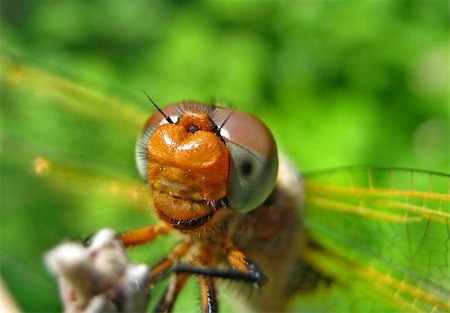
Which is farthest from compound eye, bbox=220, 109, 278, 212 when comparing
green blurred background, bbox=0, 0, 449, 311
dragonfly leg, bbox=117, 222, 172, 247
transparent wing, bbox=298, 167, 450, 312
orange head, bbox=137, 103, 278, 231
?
green blurred background, bbox=0, 0, 449, 311

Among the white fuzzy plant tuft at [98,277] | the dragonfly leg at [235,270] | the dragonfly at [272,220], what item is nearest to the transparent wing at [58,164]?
the dragonfly at [272,220]

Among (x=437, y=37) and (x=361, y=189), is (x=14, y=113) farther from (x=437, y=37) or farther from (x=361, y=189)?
(x=437, y=37)

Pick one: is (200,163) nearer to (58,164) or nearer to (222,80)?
(58,164)

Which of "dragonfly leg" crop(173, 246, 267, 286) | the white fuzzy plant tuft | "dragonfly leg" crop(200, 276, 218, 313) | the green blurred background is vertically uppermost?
the green blurred background

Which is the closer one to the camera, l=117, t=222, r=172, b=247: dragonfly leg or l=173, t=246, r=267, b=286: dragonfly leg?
l=173, t=246, r=267, b=286: dragonfly leg

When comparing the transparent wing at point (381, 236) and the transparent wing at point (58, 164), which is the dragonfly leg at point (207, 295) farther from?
the transparent wing at point (58, 164)

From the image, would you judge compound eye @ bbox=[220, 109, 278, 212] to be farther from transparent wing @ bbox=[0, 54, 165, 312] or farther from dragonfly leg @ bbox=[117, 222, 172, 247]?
transparent wing @ bbox=[0, 54, 165, 312]
